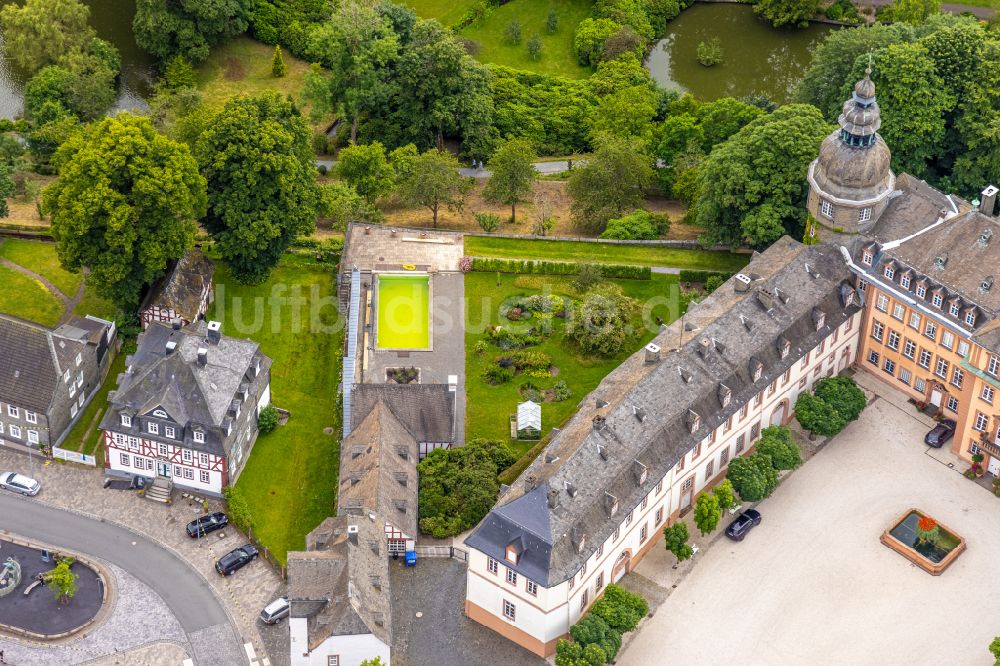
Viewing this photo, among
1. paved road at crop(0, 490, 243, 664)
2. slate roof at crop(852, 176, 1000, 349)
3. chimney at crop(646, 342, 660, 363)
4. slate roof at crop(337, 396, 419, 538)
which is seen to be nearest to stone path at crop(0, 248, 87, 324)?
paved road at crop(0, 490, 243, 664)

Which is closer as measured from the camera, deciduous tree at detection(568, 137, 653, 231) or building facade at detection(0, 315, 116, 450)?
building facade at detection(0, 315, 116, 450)

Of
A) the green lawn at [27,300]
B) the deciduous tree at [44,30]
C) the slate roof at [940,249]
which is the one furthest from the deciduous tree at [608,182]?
the deciduous tree at [44,30]

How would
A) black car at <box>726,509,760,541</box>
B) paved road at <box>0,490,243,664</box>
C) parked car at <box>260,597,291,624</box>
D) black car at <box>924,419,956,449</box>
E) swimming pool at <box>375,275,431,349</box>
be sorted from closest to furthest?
1. paved road at <box>0,490,243,664</box>
2. parked car at <box>260,597,291,624</box>
3. black car at <box>726,509,760,541</box>
4. black car at <box>924,419,956,449</box>
5. swimming pool at <box>375,275,431,349</box>

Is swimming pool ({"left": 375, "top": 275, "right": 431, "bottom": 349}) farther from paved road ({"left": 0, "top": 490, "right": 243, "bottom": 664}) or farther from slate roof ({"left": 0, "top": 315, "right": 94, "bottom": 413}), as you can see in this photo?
paved road ({"left": 0, "top": 490, "right": 243, "bottom": 664})

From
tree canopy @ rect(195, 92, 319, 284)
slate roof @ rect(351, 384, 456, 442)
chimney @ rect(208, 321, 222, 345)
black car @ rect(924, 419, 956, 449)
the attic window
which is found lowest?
black car @ rect(924, 419, 956, 449)

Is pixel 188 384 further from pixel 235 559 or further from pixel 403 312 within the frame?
pixel 403 312

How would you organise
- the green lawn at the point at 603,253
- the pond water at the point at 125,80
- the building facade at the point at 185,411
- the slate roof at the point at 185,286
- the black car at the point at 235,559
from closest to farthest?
the black car at the point at 235,559 < the building facade at the point at 185,411 < the slate roof at the point at 185,286 < the green lawn at the point at 603,253 < the pond water at the point at 125,80

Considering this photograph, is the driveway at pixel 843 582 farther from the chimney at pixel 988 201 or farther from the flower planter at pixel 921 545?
the chimney at pixel 988 201
